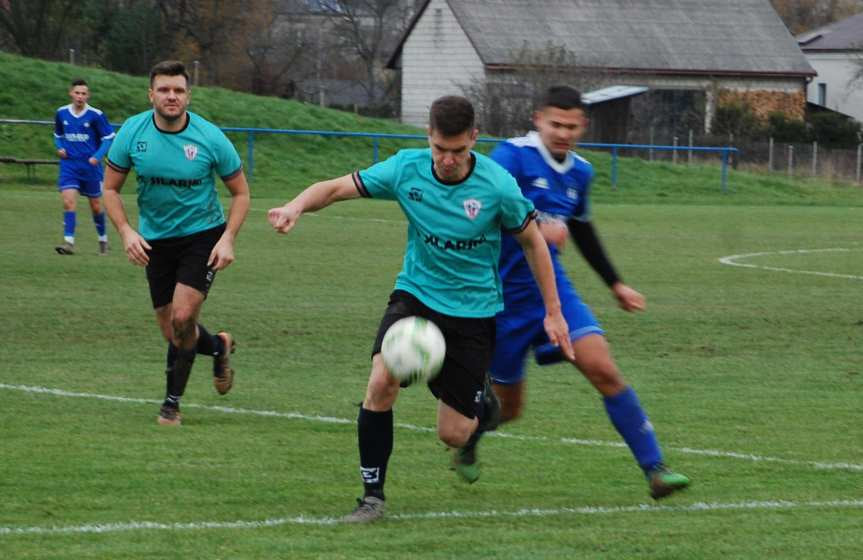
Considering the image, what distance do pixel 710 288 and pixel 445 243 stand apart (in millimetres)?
11051

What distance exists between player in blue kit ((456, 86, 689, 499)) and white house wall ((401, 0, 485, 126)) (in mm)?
50106

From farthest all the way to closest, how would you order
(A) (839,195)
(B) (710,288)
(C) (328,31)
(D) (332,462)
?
(C) (328,31), (A) (839,195), (B) (710,288), (D) (332,462)

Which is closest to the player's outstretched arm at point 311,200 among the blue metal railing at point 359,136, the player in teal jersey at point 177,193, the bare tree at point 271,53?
the player in teal jersey at point 177,193

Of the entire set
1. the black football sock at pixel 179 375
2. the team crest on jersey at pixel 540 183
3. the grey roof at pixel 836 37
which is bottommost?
the black football sock at pixel 179 375

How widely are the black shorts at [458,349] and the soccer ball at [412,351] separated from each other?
0.14 metres

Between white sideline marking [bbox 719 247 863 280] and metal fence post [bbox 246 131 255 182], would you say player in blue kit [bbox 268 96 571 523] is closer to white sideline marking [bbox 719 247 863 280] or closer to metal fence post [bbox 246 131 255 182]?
white sideline marking [bbox 719 247 863 280]

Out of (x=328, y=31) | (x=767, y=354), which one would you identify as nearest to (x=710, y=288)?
(x=767, y=354)

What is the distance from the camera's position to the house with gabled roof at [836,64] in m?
80.8

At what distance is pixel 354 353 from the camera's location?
37.7 ft

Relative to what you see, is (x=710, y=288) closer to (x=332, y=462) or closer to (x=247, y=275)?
(x=247, y=275)

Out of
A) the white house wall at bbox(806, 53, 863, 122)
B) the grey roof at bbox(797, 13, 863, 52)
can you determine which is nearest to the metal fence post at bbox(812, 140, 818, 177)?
the white house wall at bbox(806, 53, 863, 122)

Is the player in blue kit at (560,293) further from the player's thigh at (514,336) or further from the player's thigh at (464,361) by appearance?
the player's thigh at (464,361)

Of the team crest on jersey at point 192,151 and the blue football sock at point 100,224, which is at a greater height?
the team crest on jersey at point 192,151

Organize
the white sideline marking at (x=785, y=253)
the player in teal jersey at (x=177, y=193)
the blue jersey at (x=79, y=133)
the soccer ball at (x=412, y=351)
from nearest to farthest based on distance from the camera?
the soccer ball at (x=412, y=351), the player in teal jersey at (x=177, y=193), the blue jersey at (x=79, y=133), the white sideline marking at (x=785, y=253)
